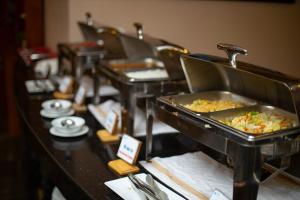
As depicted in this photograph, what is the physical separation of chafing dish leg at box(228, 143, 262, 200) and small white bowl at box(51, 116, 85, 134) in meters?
0.72

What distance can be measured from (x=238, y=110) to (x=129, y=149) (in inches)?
14.1

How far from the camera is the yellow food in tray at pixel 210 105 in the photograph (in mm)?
1105

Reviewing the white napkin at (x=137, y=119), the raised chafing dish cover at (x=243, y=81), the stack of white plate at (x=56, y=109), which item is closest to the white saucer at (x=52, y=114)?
the stack of white plate at (x=56, y=109)

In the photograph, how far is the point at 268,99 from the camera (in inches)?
43.7

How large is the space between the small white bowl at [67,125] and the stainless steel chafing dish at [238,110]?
34cm

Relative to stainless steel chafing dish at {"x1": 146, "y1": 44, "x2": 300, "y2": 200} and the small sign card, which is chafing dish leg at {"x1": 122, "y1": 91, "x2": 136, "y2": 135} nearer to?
the small sign card

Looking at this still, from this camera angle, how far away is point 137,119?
5.27 ft

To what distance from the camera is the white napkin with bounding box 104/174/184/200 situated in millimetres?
1015

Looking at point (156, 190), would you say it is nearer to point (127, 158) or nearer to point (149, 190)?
point (149, 190)

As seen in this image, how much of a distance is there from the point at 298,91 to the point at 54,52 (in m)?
2.20

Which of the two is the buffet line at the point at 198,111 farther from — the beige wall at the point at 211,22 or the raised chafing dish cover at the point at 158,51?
the beige wall at the point at 211,22

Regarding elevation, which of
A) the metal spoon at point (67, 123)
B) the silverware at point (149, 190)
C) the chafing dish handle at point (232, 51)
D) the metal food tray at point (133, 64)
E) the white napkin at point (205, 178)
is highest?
the chafing dish handle at point (232, 51)

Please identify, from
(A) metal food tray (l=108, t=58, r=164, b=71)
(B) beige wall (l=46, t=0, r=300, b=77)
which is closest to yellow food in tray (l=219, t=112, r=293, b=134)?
(A) metal food tray (l=108, t=58, r=164, b=71)

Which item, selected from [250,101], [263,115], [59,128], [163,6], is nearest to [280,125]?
[263,115]
